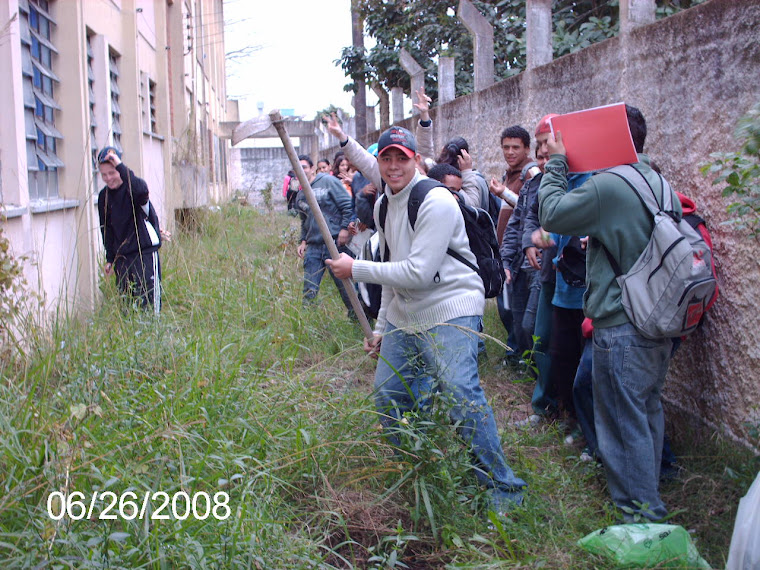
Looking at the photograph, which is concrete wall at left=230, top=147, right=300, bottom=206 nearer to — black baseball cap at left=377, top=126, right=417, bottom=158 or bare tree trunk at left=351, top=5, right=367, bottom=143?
bare tree trunk at left=351, top=5, right=367, bottom=143

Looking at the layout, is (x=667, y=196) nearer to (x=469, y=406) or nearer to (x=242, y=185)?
(x=469, y=406)

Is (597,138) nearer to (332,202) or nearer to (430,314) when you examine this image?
(430,314)

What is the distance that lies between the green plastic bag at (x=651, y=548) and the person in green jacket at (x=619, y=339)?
0.51ft

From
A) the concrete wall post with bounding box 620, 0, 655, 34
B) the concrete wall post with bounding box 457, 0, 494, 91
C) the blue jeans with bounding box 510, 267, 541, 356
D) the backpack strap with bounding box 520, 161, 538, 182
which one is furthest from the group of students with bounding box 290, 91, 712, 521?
the concrete wall post with bounding box 457, 0, 494, 91

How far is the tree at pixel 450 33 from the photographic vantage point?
24.9ft

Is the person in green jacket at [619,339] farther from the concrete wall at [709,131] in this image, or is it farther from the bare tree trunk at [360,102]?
the bare tree trunk at [360,102]

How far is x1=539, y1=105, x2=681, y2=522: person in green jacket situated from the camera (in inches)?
122

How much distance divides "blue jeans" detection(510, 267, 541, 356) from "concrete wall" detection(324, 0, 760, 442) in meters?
0.94

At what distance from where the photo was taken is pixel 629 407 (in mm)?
3176

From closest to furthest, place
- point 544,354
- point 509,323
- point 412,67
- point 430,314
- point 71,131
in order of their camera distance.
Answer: point 430,314 < point 544,354 < point 509,323 < point 71,131 < point 412,67

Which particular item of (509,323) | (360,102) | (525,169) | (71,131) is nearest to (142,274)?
(71,131)

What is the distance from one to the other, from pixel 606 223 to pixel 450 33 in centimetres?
1039

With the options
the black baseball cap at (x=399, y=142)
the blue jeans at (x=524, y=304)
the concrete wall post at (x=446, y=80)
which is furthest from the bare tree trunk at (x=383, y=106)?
the black baseball cap at (x=399, y=142)

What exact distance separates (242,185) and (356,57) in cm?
1858
